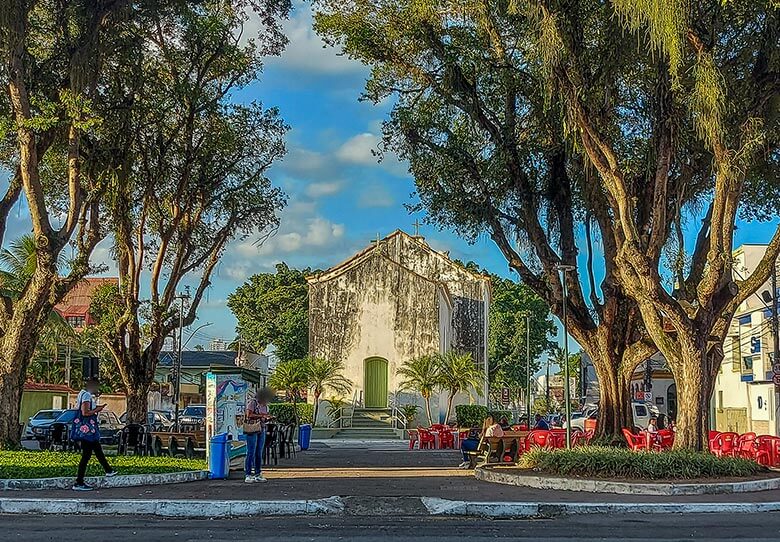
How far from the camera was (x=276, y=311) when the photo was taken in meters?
74.6

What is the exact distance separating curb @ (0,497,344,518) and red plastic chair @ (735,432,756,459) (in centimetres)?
1212

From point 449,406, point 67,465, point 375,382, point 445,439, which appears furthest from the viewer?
point 375,382

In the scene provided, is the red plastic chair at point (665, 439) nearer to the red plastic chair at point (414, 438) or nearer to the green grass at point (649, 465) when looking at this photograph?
the green grass at point (649, 465)

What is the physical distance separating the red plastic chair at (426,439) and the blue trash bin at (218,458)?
56.8ft

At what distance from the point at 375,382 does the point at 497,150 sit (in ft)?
78.5

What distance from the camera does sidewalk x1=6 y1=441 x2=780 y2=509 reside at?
14445 mm

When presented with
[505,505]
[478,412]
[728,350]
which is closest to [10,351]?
[505,505]

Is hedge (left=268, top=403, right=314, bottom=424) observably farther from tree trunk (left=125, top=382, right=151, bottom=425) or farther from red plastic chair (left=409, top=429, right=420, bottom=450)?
tree trunk (left=125, top=382, right=151, bottom=425)

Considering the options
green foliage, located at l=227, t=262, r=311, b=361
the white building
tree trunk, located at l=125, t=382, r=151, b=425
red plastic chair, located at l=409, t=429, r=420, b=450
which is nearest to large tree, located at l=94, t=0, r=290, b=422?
tree trunk, located at l=125, t=382, r=151, b=425

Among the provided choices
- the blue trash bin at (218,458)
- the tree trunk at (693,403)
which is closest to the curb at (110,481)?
the blue trash bin at (218,458)

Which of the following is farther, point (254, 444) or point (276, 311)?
point (276, 311)

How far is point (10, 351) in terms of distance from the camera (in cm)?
2223

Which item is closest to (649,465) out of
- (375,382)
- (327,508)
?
(327,508)

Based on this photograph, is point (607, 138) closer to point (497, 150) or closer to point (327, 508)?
point (497, 150)
